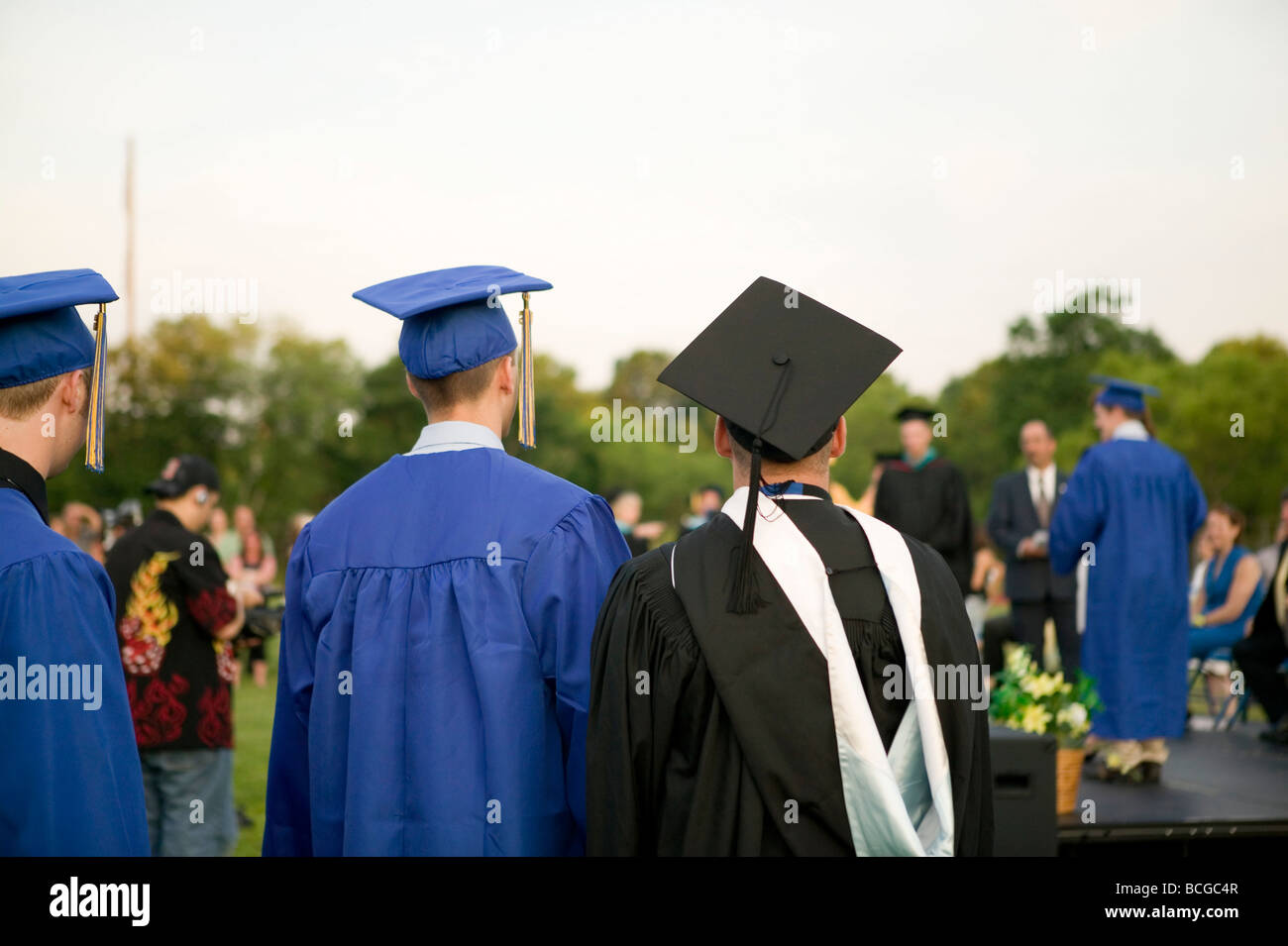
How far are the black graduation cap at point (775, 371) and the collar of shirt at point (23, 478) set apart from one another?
1.26m

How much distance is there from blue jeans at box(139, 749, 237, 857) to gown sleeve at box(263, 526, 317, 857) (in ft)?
7.89

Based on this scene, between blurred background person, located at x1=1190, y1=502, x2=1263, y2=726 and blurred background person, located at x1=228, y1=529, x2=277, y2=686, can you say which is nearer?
blurred background person, located at x1=1190, y1=502, x2=1263, y2=726

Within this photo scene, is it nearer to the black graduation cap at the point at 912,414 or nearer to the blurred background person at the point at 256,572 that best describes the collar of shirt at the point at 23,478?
the black graduation cap at the point at 912,414

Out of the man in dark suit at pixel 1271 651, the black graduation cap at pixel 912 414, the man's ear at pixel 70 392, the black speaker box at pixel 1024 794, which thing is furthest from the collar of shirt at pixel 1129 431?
the man's ear at pixel 70 392

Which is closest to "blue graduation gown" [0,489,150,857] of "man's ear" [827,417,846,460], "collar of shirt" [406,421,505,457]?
"collar of shirt" [406,421,505,457]

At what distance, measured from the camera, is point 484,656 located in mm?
2459

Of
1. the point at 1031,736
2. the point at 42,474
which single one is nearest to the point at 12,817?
the point at 42,474

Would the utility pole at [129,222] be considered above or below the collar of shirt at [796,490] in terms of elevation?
above

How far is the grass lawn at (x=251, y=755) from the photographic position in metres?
6.55

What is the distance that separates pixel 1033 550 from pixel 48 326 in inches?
311

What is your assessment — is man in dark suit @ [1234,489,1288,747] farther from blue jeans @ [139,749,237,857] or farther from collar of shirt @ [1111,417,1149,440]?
blue jeans @ [139,749,237,857]

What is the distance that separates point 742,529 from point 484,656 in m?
0.62

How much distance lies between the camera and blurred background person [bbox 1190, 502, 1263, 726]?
979 cm
